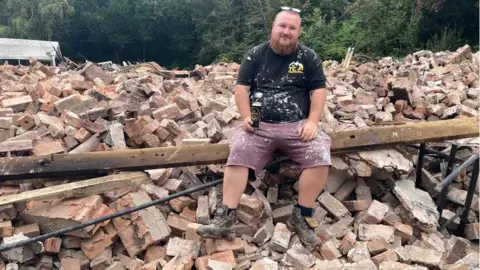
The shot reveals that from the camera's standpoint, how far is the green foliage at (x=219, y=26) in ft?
64.4

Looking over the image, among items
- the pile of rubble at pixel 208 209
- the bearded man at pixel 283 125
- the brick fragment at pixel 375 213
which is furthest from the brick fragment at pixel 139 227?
the brick fragment at pixel 375 213

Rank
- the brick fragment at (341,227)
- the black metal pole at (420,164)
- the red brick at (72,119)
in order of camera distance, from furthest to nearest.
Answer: the red brick at (72,119) → the black metal pole at (420,164) → the brick fragment at (341,227)

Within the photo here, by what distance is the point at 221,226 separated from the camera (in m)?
2.89

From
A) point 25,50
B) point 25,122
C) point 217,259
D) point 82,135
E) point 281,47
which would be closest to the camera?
point 217,259

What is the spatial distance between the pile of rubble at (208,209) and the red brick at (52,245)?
1 cm

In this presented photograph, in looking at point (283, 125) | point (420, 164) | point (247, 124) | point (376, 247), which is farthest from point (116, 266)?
point (420, 164)

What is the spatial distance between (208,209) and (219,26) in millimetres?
28330

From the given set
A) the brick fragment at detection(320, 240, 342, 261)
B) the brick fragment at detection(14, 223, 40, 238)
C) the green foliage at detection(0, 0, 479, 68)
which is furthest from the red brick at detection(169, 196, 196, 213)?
the green foliage at detection(0, 0, 479, 68)

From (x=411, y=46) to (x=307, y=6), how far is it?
868cm

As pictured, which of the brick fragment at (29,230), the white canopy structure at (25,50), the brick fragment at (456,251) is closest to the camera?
the brick fragment at (29,230)

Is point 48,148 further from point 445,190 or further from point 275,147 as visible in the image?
point 445,190

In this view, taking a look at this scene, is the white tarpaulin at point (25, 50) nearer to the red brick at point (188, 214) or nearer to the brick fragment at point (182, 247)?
the red brick at point (188, 214)

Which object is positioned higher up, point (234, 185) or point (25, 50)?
point (234, 185)

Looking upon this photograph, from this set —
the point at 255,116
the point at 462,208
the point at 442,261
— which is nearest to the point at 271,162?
the point at 255,116
